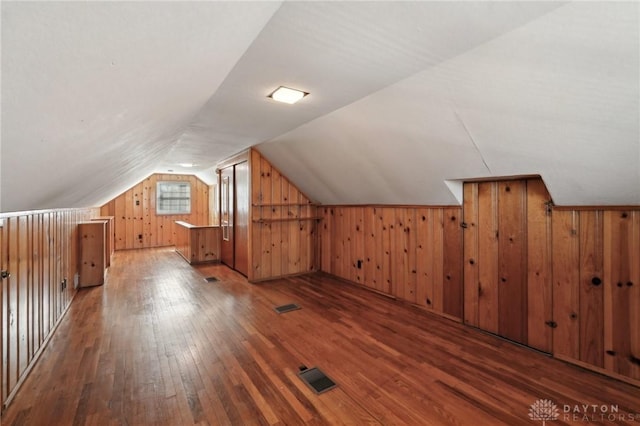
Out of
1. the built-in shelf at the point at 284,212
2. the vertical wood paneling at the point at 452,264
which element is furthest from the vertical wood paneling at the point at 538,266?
the built-in shelf at the point at 284,212

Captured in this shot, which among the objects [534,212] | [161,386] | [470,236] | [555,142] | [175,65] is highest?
[175,65]

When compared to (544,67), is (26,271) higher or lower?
lower

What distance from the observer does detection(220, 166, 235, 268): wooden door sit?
545 cm

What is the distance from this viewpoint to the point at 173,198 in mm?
8812

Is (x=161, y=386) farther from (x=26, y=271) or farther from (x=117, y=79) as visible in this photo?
(x=117, y=79)

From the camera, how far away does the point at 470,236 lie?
2.98m

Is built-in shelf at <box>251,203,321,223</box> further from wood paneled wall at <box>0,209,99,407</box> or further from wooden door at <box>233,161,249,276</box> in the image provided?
wood paneled wall at <box>0,209,99,407</box>

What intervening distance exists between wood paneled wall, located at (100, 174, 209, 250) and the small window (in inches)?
4.6

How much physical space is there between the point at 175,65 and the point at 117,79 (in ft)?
0.91

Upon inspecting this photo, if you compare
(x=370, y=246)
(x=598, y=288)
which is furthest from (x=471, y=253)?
(x=370, y=246)

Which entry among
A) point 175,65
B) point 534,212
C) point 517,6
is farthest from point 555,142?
point 175,65

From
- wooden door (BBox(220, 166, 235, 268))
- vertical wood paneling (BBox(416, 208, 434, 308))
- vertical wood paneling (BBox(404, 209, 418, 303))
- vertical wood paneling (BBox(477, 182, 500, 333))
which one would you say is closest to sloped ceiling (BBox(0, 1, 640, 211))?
vertical wood paneling (BBox(477, 182, 500, 333))

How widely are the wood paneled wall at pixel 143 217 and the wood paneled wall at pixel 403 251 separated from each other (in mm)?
5952

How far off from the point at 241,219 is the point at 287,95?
3.12 meters
